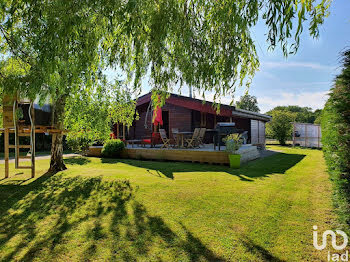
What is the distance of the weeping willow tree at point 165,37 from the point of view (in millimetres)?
3260

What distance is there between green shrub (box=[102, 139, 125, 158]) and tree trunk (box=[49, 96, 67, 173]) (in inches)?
161

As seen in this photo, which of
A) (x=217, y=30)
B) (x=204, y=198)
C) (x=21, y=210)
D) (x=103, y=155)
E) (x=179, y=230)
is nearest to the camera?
(x=179, y=230)

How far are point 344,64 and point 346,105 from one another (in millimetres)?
533

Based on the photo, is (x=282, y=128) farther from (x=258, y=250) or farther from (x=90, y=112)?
(x=258, y=250)

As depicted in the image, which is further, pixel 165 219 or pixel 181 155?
pixel 181 155

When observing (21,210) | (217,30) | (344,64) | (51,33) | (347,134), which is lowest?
(21,210)

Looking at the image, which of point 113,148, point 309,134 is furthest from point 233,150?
point 309,134

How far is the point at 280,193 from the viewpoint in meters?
4.80

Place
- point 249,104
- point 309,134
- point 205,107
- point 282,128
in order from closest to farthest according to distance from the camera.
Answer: point 205,107, point 309,134, point 282,128, point 249,104

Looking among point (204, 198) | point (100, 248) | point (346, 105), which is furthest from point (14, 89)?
point (346, 105)

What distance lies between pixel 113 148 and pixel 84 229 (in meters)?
9.17

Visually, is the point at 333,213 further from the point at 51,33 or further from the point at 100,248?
the point at 51,33

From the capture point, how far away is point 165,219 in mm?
3516

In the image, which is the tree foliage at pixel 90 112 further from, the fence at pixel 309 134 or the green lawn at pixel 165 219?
the fence at pixel 309 134
